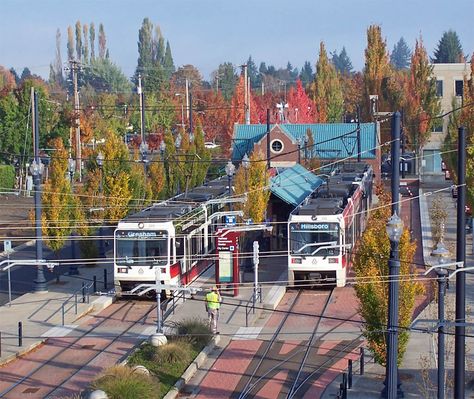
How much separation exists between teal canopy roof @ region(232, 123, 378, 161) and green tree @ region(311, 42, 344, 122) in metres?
24.7

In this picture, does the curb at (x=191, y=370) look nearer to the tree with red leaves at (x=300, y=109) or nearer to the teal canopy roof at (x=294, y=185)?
the teal canopy roof at (x=294, y=185)

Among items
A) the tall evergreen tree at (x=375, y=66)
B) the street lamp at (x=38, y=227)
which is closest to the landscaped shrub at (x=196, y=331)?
the street lamp at (x=38, y=227)

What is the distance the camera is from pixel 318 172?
189ft

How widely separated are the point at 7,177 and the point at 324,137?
25.1m

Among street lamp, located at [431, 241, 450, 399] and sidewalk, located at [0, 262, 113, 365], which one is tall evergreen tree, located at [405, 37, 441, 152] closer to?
sidewalk, located at [0, 262, 113, 365]

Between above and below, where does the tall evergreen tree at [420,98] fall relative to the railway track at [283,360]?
above

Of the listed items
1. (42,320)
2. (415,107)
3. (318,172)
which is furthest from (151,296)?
(415,107)

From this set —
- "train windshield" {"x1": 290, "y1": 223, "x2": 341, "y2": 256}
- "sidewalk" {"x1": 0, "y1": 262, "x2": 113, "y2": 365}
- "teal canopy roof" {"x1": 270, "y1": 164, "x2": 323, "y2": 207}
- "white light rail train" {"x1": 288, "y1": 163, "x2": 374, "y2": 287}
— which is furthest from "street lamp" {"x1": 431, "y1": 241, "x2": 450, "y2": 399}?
"teal canopy roof" {"x1": 270, "y1": 164, "x2": 323, "y2": 207}

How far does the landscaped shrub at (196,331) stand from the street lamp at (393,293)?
27.9ft

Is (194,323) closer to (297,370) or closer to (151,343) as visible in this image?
(151,343)

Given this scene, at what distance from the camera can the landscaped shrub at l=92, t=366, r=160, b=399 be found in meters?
20.8

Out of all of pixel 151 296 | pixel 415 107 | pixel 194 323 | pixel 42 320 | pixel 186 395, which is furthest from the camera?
pixel 415 107

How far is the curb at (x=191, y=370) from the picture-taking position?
22.4m

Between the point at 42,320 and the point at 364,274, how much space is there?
11.9 meters
